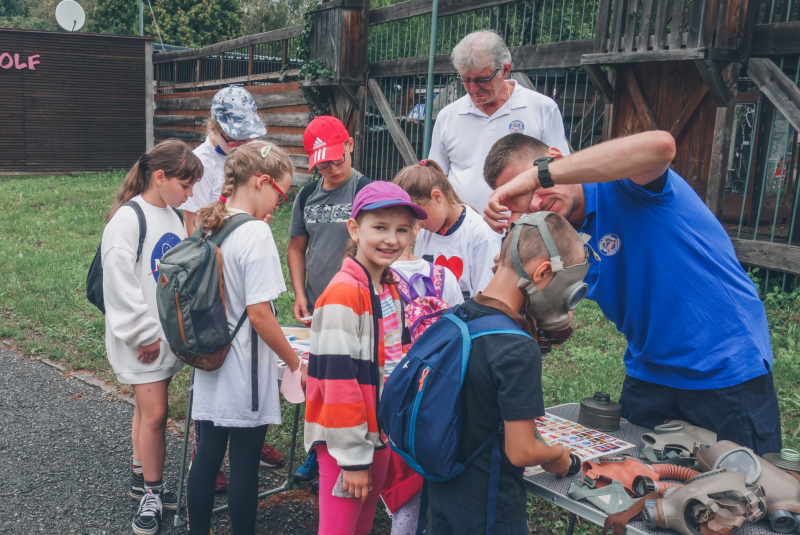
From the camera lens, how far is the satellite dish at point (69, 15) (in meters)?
20.1

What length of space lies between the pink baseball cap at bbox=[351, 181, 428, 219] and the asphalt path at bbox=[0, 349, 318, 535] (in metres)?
1.80

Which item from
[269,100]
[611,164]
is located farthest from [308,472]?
[269,100]

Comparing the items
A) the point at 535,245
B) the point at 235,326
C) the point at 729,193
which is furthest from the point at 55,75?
the point at 535,245

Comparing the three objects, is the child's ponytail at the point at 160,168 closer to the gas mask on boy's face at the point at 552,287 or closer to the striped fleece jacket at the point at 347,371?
the striped fleece jacket at the point at 347,371

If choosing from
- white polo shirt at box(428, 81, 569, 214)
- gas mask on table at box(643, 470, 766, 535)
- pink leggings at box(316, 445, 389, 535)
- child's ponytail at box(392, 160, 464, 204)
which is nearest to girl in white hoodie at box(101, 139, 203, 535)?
child's ponytail at box(392, 160, 464, 204)

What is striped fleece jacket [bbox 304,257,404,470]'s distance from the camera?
2254mm

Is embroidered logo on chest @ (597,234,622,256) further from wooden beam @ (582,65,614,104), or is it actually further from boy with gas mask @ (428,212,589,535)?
wooden beam @ (582,65,614,104)

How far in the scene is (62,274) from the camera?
8031 mm

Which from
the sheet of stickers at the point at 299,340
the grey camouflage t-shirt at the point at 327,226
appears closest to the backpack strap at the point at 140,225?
the sheet of stickers at the point at 299,340

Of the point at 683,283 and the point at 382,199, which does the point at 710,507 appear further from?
the point at 382,199

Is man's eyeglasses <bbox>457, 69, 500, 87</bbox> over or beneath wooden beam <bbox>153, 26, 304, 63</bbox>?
beneath

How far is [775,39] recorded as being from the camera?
19.4ft

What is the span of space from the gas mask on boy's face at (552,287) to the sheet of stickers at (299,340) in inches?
55.6

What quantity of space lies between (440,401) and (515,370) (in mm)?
237
